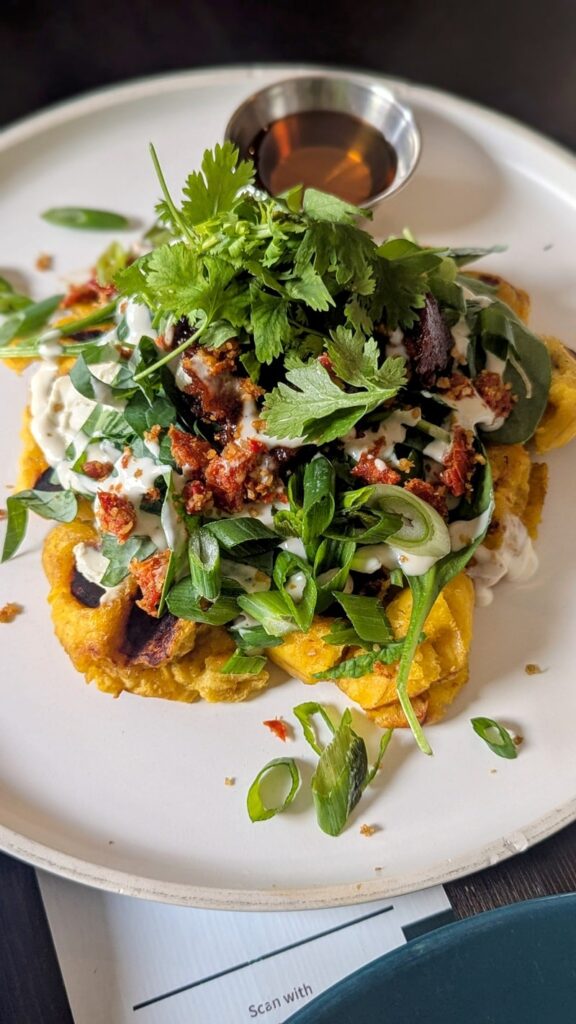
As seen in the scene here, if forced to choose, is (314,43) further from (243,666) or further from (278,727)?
(278,727)

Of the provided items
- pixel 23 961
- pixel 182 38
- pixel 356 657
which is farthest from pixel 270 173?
pixel 23 961

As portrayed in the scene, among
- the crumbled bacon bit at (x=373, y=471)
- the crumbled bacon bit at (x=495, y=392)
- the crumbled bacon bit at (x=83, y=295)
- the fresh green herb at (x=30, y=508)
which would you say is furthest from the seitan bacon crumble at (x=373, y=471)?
the crumbled bacon bit at (x=83, y=295)

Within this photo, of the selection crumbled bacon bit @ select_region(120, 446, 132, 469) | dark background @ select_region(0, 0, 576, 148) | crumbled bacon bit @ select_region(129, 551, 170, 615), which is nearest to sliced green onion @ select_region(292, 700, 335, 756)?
crumbled bacon bit @ select_region(129, 551, 170, 615)

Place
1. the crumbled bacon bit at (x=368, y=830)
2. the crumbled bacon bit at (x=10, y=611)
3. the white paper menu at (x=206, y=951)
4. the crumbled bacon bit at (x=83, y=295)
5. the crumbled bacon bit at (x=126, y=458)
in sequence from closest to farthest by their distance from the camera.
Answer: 1. the white paper menu at (x=206, y=951)
2. the crumbled bacon bit at (x=368, y=830)
3. the crumbled bacon bit at (x=126, y=458)
4. the crumbled bacon bit at (x=10, y=611)
5. the crumbled bacon bit at (x=83, y=295)

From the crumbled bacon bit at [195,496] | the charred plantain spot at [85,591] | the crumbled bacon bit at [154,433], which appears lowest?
the charred plantain spot at [85,591]

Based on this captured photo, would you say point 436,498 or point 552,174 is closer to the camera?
point 436,498

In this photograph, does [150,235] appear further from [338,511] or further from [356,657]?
[356,657]

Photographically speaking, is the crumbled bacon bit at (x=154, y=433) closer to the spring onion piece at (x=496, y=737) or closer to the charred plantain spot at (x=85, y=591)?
the charred plantain spot at (x=85, y=591)
